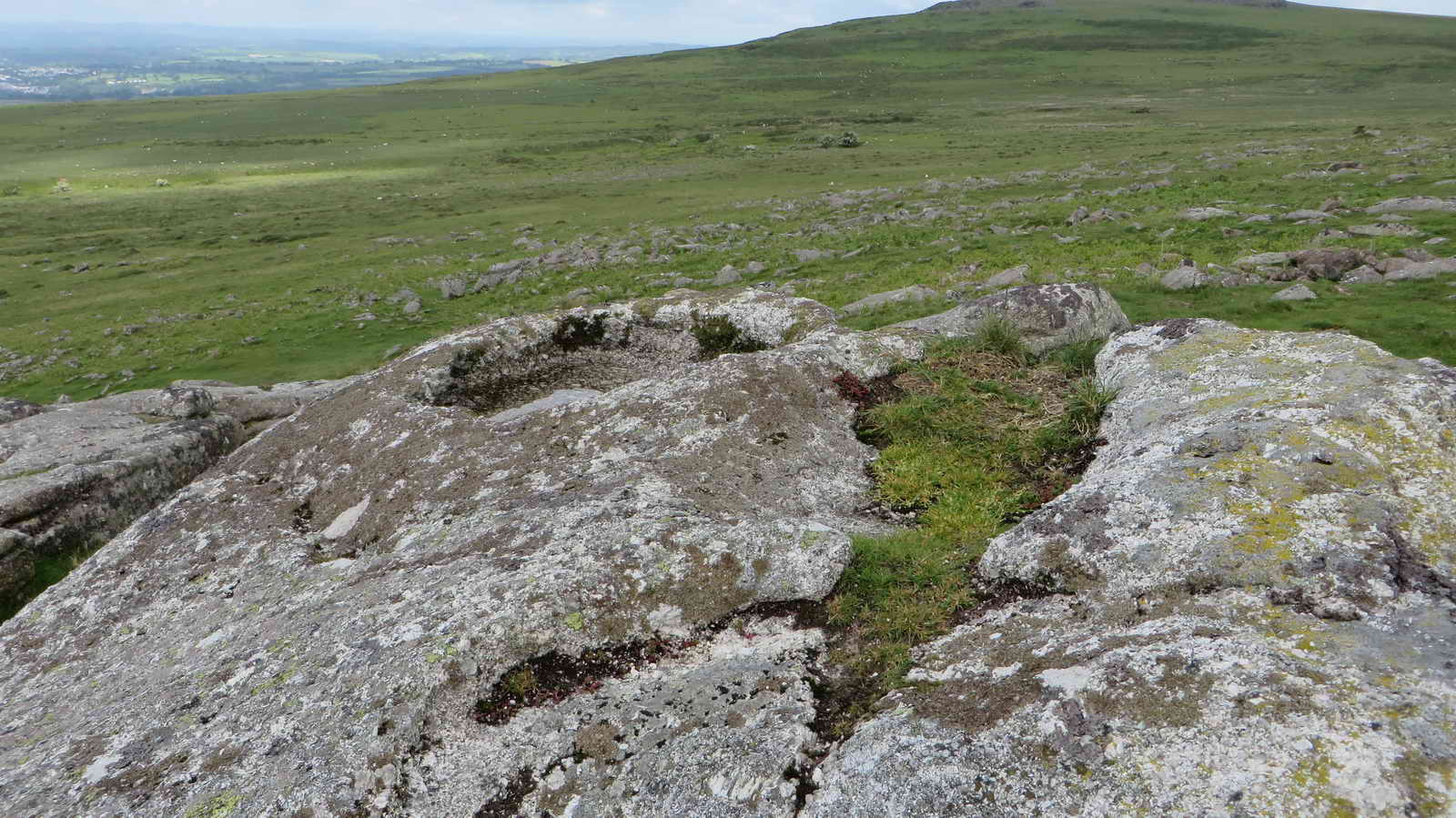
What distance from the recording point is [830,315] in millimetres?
14430

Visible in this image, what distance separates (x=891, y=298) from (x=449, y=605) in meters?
20.6

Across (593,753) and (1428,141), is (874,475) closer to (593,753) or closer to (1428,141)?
(593,753)

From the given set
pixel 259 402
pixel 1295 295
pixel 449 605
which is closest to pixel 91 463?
pixel 259 402

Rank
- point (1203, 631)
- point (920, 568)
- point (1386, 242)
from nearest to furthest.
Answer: point (1203, 631)
point (920, 568)
point (1386, 242)

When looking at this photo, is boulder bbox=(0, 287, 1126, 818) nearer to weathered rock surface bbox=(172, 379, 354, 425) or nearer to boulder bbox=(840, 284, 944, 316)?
weathered rock surface bbox=(172, 379, 354, 425)

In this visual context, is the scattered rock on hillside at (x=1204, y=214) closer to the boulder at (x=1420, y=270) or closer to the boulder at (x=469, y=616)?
the boulder at (x=1420, y=270)

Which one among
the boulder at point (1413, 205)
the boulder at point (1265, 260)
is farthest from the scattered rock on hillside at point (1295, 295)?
the boulder at point (1413, 205)

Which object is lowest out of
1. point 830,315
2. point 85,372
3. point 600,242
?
point 85,372

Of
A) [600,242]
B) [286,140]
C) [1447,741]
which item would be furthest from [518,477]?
[286,140]

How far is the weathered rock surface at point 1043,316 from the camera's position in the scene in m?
12.9

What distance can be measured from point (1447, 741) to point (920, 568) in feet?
12.0

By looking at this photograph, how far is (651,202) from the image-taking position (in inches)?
2367

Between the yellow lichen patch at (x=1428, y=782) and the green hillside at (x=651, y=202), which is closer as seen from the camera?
the yellow lichen patch at (x=1428, y=782)

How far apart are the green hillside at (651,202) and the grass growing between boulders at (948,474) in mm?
9303
